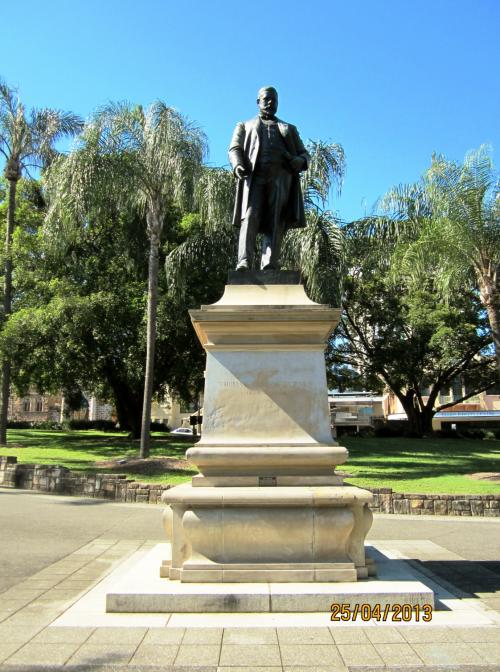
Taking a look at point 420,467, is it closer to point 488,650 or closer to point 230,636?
point 488,650

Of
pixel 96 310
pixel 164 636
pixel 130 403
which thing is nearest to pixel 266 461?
pixel 164 636

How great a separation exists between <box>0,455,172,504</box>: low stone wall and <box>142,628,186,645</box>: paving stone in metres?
9.26

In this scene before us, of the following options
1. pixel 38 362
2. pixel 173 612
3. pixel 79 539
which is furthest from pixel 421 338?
pixel 173 612

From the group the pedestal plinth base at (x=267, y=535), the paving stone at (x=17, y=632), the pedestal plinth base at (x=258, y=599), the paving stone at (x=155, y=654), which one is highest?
the pedestal plinth base at (x=267, y=535)

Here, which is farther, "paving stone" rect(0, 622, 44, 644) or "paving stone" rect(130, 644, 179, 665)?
"paving stone" rect(0, 622, 44, 644)

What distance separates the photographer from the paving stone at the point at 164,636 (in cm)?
430

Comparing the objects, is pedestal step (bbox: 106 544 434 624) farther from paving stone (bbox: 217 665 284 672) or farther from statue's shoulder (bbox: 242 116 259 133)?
statue's shoulder (bbox: 242 116 259 133)

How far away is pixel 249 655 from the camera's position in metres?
4.07

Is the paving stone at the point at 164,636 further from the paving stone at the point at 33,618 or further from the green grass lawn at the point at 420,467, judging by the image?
the green grass lawn at the point at 420,467

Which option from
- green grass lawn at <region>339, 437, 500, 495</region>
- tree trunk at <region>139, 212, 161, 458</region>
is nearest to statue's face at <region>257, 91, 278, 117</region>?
green grass lawn at <region>339, 437, 500, 495</region>

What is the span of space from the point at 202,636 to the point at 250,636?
0.36 metres

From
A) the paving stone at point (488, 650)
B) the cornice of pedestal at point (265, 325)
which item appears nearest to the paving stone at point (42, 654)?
the paving stone at point (488, 650)

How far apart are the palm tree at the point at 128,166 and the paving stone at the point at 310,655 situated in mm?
14619

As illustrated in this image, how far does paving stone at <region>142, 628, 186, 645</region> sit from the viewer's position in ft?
14.1
